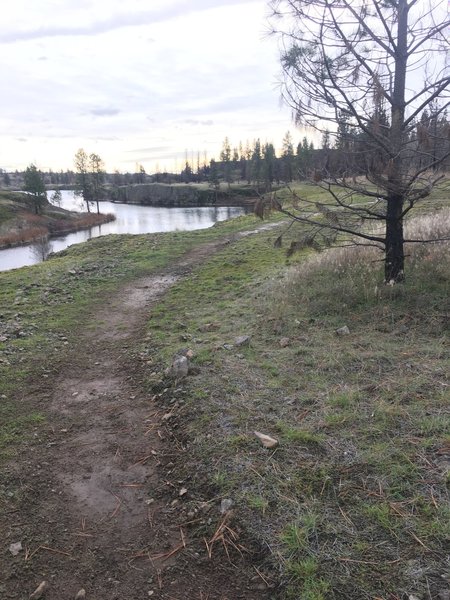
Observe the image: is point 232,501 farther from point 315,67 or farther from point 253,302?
point 315,67

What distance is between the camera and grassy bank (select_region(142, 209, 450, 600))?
2.42 m

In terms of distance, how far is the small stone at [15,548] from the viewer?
277 centimetres

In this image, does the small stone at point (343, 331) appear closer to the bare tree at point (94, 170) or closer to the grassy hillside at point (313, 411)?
the grassy hillside at point (313, 411)

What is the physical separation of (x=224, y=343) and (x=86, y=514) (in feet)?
9.66

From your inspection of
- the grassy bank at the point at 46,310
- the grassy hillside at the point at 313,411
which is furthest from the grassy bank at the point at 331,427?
the grassy bank at the point at 46,310

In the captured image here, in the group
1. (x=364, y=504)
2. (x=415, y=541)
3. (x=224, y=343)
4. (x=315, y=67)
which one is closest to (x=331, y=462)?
(x=364, y=504)

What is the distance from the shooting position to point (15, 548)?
280 cm

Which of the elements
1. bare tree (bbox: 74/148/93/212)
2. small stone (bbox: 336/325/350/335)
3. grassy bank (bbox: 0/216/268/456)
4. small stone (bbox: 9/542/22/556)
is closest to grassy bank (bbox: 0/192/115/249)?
bare tree (bbox: 74/148/93/212)

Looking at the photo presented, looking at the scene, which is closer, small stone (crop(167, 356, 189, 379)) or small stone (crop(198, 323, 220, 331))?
small stone (crop(167, 356, 189, 379))

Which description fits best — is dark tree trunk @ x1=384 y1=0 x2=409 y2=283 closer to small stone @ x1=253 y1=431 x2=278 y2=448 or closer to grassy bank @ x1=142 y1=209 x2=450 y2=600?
grassy bank @ x1=142 y1=209 x2=450 y2=600

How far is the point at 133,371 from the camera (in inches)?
215

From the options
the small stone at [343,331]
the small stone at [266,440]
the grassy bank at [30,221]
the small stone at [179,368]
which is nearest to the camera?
the small stone at [266,440]

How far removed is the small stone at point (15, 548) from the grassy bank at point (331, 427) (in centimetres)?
123

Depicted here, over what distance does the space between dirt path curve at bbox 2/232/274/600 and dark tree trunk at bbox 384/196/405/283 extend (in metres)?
4.34
